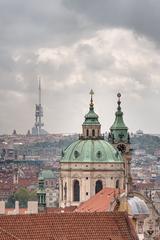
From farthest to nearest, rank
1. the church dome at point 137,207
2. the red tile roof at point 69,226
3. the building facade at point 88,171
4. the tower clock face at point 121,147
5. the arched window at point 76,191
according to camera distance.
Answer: the tower clock face at point 121,147
the arched window at point 76,191
the building facade at point 88,171
the church dome at point 137,207
the red tile roof at point 69,226

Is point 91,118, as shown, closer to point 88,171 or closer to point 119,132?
point 119,132

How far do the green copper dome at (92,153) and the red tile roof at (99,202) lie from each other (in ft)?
19.4

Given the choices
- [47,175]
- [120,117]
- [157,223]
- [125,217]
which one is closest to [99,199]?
[157,223]

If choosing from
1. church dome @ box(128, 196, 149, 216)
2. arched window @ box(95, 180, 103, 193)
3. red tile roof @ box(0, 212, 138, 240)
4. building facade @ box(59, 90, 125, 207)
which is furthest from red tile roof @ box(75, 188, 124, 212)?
red tile roof @ box(0, 212, 138, 240)

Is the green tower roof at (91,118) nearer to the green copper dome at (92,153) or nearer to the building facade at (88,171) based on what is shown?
the green copper dome at (92,153)

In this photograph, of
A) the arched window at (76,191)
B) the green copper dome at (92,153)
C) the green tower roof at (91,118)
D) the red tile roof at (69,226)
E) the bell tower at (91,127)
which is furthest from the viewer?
the green tower roof at (91,118)

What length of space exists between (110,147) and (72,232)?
44.2 metres

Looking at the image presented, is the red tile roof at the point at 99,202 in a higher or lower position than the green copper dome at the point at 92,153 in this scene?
lower

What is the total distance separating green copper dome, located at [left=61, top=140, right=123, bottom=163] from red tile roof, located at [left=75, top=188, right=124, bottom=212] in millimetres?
5926

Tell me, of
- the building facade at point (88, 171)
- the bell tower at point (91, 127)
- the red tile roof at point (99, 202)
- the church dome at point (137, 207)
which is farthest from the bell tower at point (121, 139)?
the church dome at point (137, 207)

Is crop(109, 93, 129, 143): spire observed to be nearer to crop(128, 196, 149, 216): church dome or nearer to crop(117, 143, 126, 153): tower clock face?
crop(117, 143, 126, 153): tower clock face

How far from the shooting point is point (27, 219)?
149 feet

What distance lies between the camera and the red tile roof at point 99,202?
247ft

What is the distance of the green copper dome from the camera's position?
89.4 m
